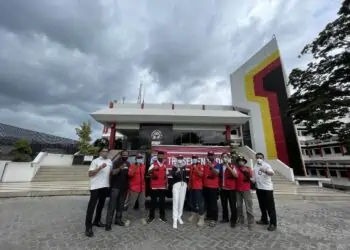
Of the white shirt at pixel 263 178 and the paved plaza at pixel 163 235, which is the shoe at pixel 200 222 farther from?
the white shirt at pixel 263 178

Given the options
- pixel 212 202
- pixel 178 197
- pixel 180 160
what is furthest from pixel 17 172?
pixel 212 202

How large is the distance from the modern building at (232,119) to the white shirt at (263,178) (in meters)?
10.9

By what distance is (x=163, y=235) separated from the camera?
351 cm

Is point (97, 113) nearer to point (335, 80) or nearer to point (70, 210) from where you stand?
point (70, 210)

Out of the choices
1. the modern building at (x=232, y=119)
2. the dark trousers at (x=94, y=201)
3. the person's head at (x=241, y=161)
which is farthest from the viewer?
the modern building at (x=232, y=119)

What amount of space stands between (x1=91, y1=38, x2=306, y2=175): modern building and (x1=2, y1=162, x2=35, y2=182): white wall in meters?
5.79

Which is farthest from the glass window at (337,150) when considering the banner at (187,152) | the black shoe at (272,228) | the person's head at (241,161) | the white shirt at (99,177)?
the white shirt at (99,177)

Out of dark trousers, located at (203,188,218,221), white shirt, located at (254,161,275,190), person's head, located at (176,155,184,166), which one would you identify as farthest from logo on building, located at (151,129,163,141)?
white shirt, located at (254,161,275,190)

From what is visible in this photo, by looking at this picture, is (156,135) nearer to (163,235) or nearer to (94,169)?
(94,169)

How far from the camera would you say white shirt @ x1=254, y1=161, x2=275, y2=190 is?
4118 mm

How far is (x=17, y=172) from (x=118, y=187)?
37.6ft

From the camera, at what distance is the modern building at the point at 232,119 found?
15.4 m

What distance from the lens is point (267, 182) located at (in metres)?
4.16

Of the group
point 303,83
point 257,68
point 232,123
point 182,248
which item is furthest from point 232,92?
point 182,248
